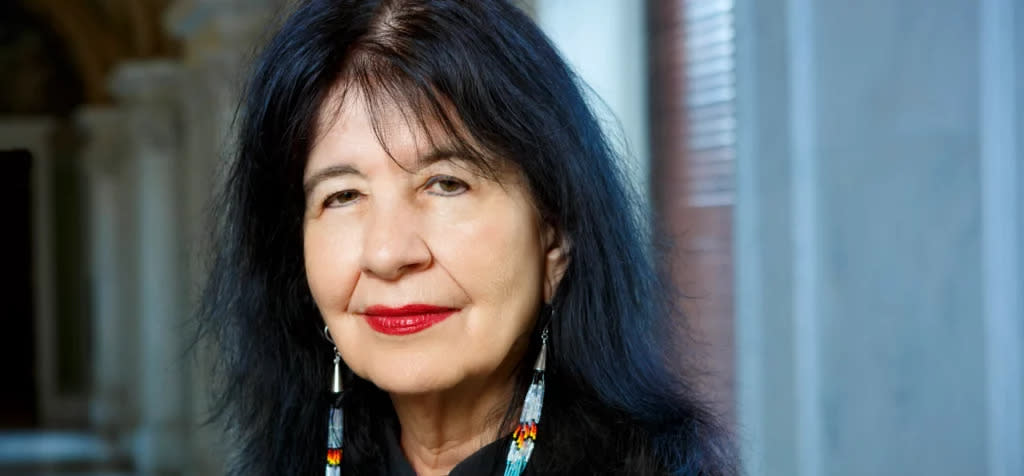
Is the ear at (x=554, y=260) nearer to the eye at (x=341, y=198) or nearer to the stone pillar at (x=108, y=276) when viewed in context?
the eye at (x=341, y=198)

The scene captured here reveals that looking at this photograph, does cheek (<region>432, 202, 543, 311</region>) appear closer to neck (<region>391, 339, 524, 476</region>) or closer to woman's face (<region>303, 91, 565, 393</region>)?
woman's face (<region>303, 91, 565, 393</region>)

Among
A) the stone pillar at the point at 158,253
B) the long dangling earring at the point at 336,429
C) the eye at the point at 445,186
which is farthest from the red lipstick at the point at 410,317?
the stone pillar at the point at 158,253

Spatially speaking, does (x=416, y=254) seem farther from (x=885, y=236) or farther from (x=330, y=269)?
(x=885, y=236)

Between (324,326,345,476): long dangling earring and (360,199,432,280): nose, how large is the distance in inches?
15.5

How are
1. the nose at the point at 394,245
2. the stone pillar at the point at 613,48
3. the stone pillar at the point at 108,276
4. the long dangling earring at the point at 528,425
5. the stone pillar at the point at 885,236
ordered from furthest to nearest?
1. the stone pillar at the point at 108,276
2. the stone pillar at the point at 613,48
3. the stone pillar at the point at 885,236
4. the long dangling earring at the point at 528,425
5. the nose at the point at 394,245

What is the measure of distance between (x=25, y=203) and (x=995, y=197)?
2346 centimetres

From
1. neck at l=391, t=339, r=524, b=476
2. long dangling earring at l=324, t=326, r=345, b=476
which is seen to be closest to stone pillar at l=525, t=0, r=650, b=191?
long dangling earring at l=324, t=326, r=345, b=476

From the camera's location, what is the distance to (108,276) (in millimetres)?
21391

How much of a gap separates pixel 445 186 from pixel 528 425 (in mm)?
412

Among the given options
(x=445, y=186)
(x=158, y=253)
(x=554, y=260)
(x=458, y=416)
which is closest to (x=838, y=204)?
(x=554, y=260)

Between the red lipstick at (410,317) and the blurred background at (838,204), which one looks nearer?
the red lipstick at (410,317)

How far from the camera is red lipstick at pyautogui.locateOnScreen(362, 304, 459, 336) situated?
2057 mm

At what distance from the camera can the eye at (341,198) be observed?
6.93 feet

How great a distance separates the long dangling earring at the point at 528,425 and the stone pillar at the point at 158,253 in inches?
494
